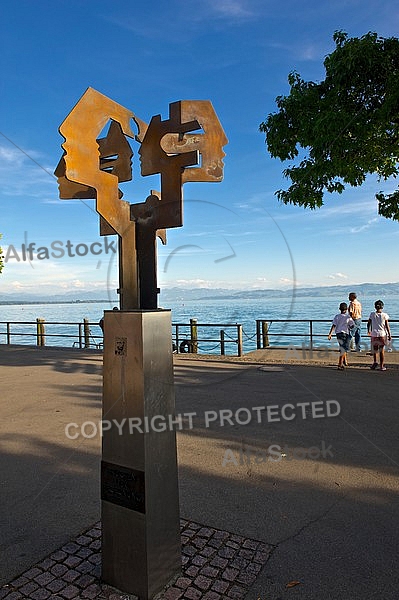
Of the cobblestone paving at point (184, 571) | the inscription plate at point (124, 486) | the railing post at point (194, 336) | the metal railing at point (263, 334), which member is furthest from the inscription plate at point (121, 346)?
the railing post at point (194, 336)

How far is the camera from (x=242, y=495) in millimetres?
3795

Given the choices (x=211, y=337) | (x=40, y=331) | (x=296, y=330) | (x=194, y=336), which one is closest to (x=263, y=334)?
(x=296, y=330)

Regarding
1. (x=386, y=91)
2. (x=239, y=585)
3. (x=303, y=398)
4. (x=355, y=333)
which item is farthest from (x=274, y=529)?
(x=355, y=333)

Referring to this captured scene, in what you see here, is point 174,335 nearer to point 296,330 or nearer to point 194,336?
point 194,336

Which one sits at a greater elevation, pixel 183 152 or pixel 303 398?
pixel 183 152

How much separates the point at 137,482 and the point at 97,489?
5.36 ft

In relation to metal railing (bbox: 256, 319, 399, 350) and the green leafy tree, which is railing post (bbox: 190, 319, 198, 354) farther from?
the green leafy tree

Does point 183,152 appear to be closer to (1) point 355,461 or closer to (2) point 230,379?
(1) point 355,461

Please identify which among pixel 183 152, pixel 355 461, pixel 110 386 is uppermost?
pixel 183 152

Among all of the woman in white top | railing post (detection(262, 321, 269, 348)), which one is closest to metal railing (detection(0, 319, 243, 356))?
railing post (detection(262, 321, 269, 348))

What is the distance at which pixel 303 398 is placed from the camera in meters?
7.22

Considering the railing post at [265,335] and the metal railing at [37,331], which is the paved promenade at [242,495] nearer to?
the railing post at [265,335]

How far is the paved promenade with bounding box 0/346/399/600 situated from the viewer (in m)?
2.67

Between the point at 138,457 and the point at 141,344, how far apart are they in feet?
2.21
